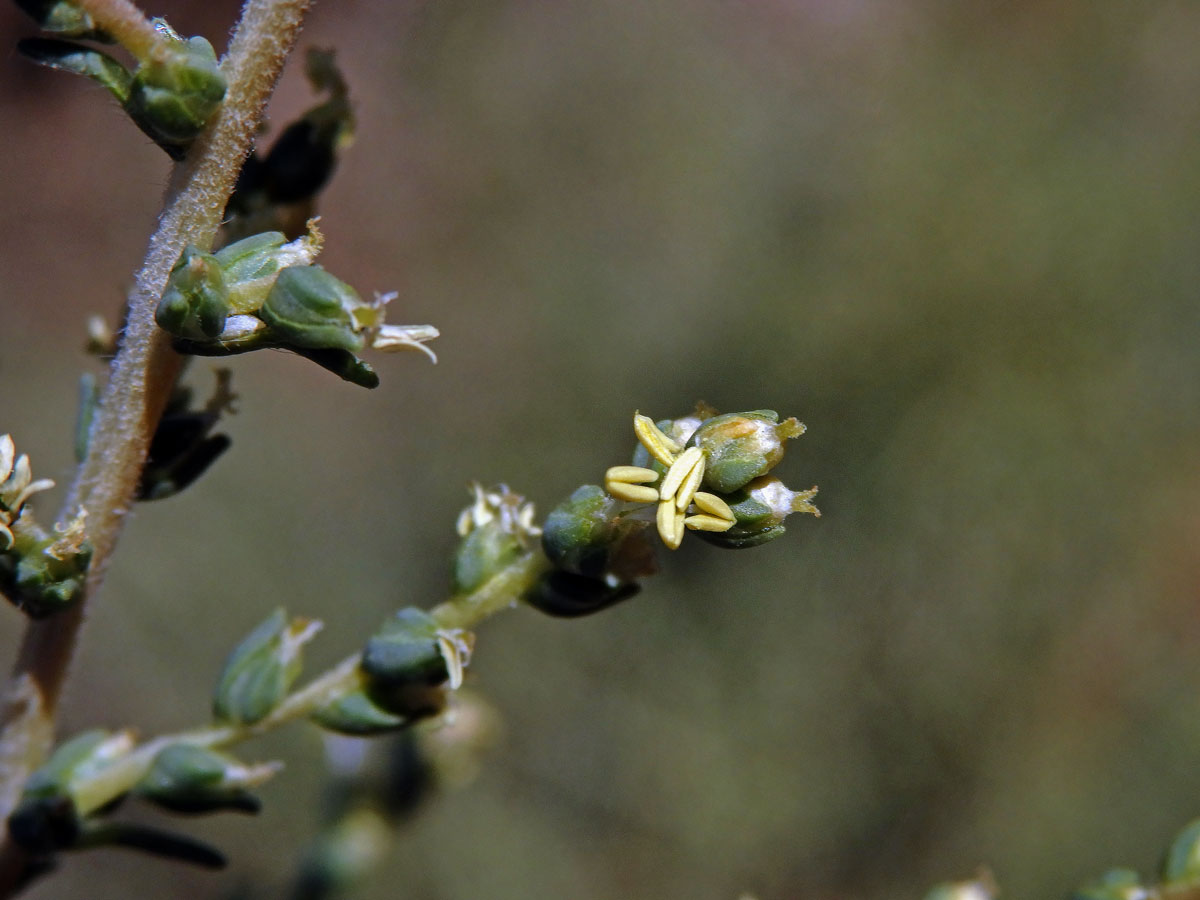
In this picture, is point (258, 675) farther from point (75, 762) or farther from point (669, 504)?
point (669, 504)

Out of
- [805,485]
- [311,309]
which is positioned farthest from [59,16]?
[805,485]

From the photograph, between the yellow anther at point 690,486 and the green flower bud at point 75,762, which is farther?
the green flower bud at point 75,762

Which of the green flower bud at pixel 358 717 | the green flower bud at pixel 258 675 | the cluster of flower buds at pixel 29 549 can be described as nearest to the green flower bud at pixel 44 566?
the cluster of flower buds at pixel 29 549

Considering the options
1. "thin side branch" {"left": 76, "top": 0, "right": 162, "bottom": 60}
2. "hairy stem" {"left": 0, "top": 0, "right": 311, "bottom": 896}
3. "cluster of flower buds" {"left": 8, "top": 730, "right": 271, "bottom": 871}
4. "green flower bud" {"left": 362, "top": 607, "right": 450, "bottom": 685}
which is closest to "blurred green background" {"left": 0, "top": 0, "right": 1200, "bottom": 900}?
"cluster of flower buds" {"left": 8, "top": 730, "right": 271, "bottom": 871}

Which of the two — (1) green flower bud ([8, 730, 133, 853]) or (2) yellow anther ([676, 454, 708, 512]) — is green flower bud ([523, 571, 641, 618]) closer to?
(2) yellow anther ([676, 454, 708, 512])

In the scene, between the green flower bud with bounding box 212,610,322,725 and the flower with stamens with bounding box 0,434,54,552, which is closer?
the flower with stamens with bounding box 0,434,54,552

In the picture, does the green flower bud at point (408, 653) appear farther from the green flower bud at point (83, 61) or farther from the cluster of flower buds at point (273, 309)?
the green flower bud at point (83, 61)

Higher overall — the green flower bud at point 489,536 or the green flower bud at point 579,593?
the green flower bud at point 489,536
